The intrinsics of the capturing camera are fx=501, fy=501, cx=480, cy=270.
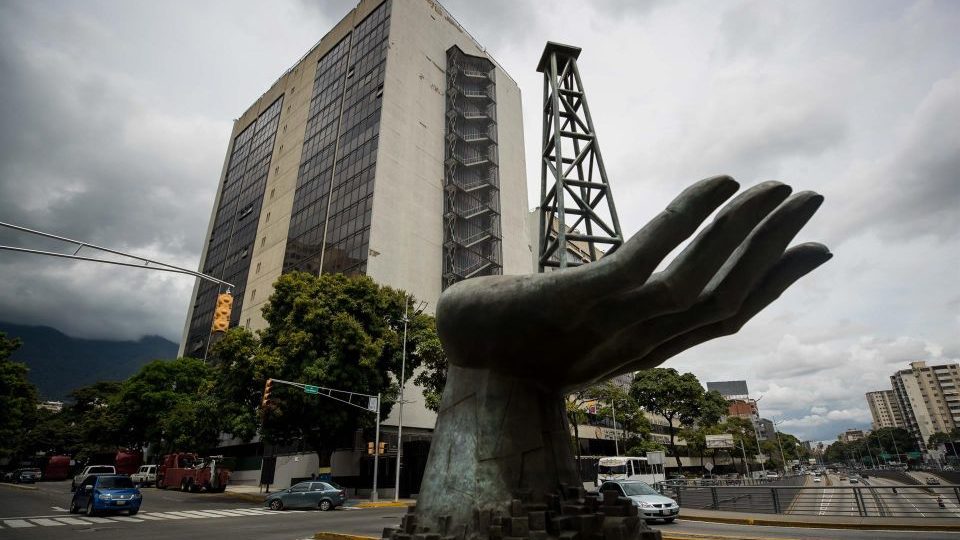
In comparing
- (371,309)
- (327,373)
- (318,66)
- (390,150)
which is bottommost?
(327,373)

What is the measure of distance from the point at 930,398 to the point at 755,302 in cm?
16914

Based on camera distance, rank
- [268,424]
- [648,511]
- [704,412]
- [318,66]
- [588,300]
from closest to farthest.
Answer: [588,300] → [648,511] → [268,424] → [704,412] → [318,66]

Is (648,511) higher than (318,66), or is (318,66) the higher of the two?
(318,66)

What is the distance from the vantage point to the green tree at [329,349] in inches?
1014

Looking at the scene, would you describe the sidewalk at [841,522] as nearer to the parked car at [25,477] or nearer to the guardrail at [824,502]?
the guardrail at [824,502]

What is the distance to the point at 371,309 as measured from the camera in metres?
28.5

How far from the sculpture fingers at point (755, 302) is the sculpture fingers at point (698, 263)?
120 cm

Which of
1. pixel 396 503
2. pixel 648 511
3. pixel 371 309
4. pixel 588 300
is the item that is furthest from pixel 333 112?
pixel 588 300

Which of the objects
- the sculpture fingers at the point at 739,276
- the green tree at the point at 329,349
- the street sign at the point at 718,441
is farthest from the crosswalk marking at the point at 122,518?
the street sign at the point at 718,441

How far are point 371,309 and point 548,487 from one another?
73.9 ft

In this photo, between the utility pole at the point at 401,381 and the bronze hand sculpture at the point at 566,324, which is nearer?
the bronze hand sculpture at the point at 566,324

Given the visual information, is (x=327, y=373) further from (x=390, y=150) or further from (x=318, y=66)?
(x=318, y=66)

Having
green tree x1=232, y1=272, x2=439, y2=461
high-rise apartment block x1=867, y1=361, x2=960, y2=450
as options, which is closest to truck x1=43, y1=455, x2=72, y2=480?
green tree x1=232, y1=272, x2=439, y2=461

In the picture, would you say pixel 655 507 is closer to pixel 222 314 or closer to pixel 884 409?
pixel 222 314
